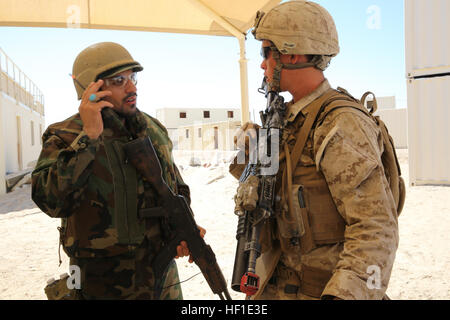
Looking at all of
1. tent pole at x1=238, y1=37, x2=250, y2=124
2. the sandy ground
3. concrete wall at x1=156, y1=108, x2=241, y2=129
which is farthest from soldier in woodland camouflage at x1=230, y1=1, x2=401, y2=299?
concrete wall at x1=156, y1=108, x2=241, y2=129

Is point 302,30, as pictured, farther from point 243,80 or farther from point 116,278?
point 243,80

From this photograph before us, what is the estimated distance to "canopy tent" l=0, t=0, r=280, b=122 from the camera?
240 inches

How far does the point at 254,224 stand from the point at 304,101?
560 mm

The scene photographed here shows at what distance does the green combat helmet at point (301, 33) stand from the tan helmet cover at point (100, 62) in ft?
2.52

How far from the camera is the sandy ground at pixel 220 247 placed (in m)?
3.44

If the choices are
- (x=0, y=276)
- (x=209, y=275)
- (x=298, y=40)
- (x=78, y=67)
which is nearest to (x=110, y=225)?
(x=209, y=275)

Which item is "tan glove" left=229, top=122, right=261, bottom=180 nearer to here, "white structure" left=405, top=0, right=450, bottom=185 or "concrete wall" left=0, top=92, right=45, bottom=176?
"white structure" left=405, top=0, right=450, bottom=185

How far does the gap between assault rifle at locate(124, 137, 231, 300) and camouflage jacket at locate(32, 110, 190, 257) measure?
0.33ft

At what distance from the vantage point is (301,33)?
1466 mm

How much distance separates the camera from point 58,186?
1582 millimetres

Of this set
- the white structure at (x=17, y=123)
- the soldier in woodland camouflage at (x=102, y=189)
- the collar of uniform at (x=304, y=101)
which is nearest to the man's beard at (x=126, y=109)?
the soldier in woodland camouflage at (x=102, y=189)

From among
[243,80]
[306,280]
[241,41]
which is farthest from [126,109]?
[243,80]
